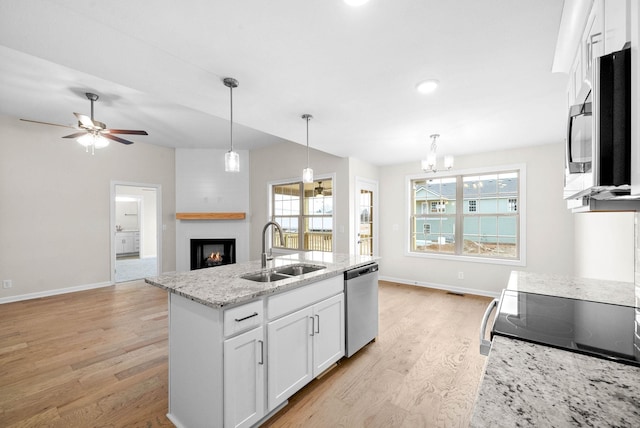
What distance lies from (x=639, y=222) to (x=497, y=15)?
50.3 inches

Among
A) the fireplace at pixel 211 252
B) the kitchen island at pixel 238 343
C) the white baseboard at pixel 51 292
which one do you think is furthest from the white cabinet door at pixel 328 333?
the white baseboard at pixel 51 292

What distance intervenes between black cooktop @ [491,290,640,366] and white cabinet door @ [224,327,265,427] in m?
1.25

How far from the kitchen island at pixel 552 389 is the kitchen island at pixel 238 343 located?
3.92 ft

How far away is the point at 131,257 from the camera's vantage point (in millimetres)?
8719

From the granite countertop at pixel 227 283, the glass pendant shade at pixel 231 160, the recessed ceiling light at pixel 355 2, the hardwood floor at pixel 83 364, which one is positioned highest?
the recessed ceiling light at pixel 355 2

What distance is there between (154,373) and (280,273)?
4.42 ft

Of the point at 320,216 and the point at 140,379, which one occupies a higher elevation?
the point at 320,216

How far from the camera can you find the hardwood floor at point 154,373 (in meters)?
1.82

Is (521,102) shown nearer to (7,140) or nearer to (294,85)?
(294,85)

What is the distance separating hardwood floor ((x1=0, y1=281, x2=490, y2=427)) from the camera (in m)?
1.82

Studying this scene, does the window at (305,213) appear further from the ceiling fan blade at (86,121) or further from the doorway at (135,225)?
the doorway at (135,225)

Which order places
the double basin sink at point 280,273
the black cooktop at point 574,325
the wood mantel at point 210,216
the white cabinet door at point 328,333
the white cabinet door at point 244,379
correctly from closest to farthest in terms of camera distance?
the black cooktop at point 574,325
the white cabinet door at point 244,379
the white cabinet door at point 328,333
the double basin sink at point 280,273
the wood mantel at point 210,216

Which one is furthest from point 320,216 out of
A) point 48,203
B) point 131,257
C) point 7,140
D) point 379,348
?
point 131,257

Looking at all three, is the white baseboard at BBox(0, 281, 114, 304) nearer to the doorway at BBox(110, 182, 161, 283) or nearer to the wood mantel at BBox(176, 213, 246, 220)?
the wood mantel at BBox(176, 213, 246, 220)
